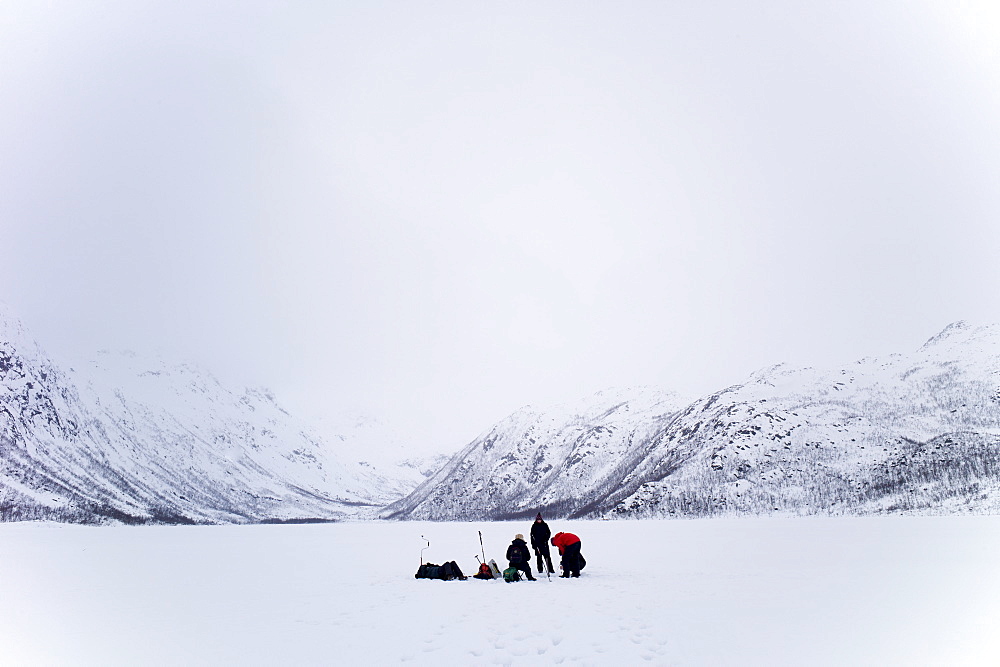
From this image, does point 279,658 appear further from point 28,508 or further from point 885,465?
point 28,508

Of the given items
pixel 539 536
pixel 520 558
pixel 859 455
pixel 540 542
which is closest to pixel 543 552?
pixel 540 542

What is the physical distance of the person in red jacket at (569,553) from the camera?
25500mm

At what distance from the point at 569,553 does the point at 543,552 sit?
129 cm

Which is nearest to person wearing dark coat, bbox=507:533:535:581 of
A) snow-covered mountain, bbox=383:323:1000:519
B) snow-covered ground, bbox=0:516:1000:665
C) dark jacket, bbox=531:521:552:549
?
snow-covered ground, bbox=0:516:1000:665

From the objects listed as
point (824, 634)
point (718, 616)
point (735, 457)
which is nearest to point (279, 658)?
point (718, 616)

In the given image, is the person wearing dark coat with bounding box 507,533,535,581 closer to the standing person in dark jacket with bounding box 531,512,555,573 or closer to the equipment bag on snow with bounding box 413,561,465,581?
the standing person in dark jacket with bounding box 531,512,555,573

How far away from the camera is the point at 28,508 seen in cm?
19588

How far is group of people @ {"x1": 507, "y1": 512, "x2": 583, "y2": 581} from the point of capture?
2508 cm

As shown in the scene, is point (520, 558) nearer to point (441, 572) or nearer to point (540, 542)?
point (540, 542)

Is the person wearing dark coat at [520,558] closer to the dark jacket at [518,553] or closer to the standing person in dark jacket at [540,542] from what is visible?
the dark jacket at [518,553]

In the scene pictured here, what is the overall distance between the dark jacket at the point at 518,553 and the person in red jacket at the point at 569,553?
115 centimetres

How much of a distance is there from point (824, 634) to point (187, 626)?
16.2m

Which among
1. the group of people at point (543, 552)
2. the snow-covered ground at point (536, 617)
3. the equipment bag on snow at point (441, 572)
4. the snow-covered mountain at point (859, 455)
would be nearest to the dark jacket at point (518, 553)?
the group of people at point (543, 552)

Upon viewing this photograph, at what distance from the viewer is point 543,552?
2652 centimetres
